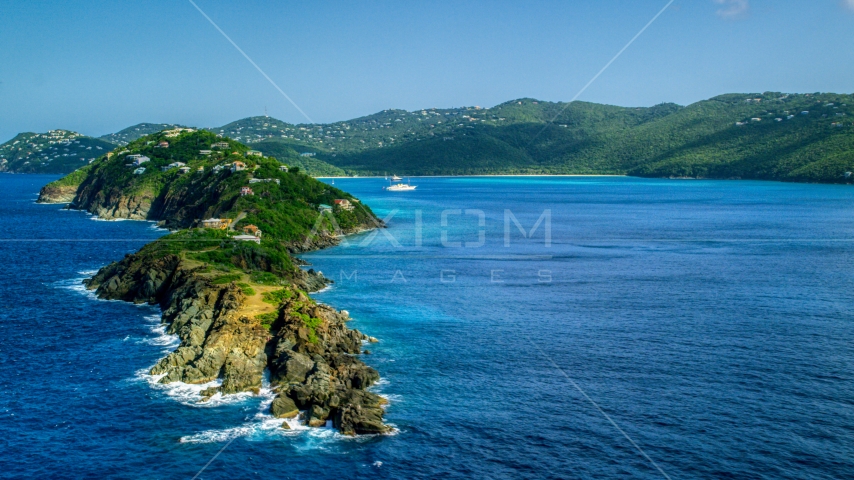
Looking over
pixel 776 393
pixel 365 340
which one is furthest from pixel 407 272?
pixel 776 393

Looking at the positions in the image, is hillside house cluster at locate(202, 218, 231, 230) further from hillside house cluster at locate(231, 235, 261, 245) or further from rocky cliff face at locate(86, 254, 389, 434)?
rocky cliff face at locate(86, 254, 389, 434)

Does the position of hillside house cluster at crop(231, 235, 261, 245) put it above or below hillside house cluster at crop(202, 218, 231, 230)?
below

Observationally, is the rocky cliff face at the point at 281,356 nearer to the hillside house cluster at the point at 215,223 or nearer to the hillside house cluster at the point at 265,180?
the hillside house cluster at the point at 215,223

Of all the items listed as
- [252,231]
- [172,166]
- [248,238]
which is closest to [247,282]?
[248,238]

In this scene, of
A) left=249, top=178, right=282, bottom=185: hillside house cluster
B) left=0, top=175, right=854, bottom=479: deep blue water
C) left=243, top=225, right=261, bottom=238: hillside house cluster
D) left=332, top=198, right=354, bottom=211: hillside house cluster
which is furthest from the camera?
left=332, top=198, right=354, bottom=211: hillside house cluster

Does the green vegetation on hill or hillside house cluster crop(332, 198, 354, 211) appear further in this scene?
hillside house cluster crop(332, 198, 354, 211)
